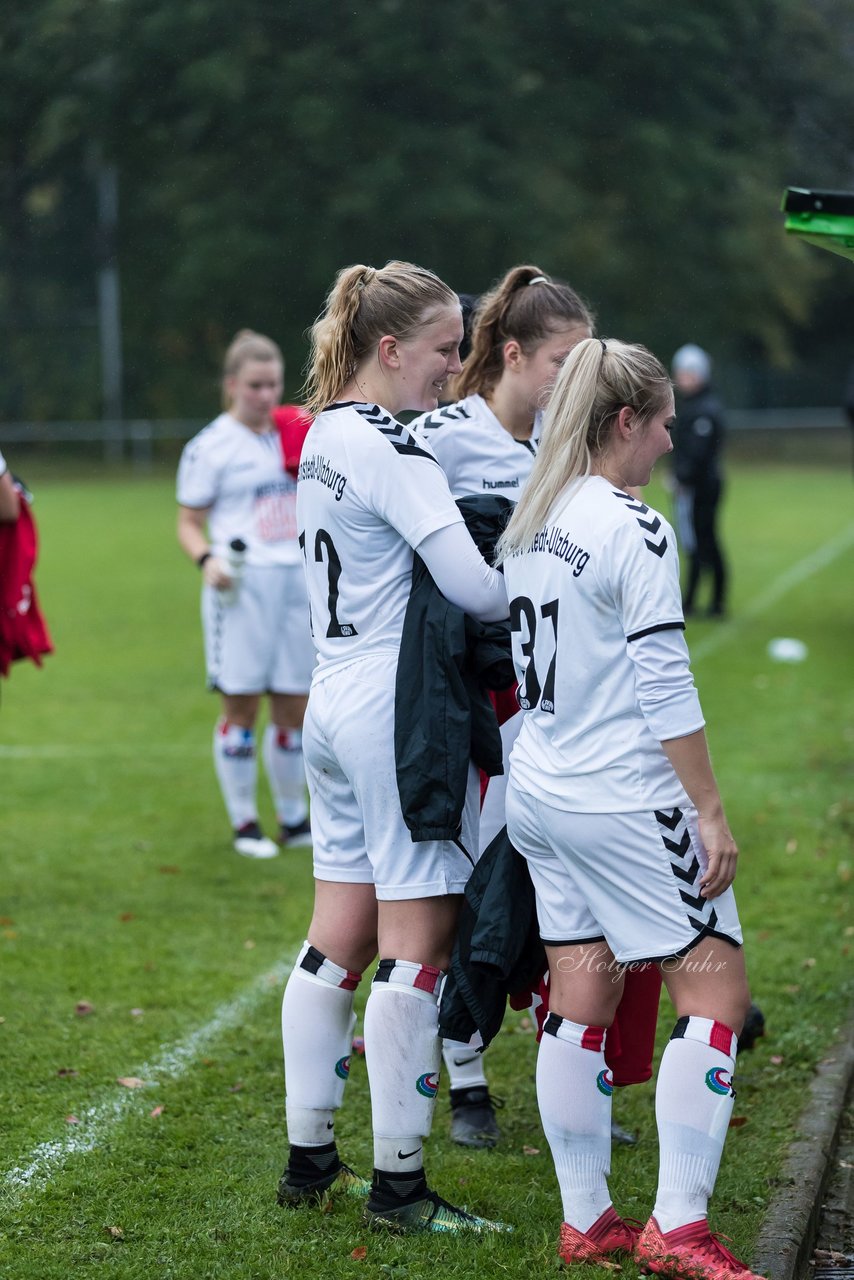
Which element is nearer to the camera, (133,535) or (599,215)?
(133,535)

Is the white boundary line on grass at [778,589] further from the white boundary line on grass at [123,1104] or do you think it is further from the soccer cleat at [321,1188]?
the soccer cleat at [321,1188]

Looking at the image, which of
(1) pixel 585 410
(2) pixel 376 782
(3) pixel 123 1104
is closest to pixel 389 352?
(1) pixel 585 410

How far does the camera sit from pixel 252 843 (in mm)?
7051

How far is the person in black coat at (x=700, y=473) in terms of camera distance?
14.6 m

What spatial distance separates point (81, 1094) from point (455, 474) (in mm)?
1985

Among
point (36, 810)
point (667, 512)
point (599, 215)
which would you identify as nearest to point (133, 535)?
point (667, 512)

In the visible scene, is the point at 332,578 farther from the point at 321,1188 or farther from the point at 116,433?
the point at 116,433

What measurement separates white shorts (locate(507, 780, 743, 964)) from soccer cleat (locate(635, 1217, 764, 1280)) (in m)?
0.54

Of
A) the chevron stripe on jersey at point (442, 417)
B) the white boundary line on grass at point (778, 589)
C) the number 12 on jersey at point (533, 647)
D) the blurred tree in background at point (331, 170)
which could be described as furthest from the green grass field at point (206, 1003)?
the blurred tree in background at point (331, 170)

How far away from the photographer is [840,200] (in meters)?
3.37

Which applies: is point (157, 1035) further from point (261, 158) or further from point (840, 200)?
point (261, 158)

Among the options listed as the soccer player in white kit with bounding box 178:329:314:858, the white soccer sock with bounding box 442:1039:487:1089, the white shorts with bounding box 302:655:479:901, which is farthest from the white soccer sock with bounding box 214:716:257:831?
the white shorts with bounding box 302:655:479:901

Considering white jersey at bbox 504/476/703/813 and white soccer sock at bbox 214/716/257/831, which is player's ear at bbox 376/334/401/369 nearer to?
white jersey at bbox 504/476/703/813

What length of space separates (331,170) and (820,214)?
3461 centimetres
